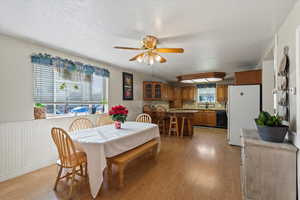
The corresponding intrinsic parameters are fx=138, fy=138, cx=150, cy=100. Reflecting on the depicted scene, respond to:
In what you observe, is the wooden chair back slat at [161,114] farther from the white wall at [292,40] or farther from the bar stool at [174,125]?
the white wall at [292,40]

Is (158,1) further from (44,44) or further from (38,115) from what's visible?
(38,115)

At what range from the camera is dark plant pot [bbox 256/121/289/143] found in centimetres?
154

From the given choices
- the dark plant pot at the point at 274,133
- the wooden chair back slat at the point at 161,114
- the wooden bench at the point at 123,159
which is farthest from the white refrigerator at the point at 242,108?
the wooden bench at the point at 123,159

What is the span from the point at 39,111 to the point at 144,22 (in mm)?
2492

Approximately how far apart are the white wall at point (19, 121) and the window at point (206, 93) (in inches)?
260

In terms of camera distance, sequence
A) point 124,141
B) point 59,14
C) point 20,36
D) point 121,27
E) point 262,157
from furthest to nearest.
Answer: point 20,36, point 124,141, point 121,27, point 59,14, point 262,157

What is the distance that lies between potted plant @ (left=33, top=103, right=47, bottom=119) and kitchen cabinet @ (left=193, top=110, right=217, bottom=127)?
6173 mm

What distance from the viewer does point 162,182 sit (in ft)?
6.95

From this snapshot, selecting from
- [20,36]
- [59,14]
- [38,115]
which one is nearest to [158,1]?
[59,14]

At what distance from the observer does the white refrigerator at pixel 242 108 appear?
3527 millimetres

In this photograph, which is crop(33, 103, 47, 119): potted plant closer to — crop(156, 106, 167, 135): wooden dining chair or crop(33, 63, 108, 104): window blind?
crop(33, 63, 108, 104): window blind

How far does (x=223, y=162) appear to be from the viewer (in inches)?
110

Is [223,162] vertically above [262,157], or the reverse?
[262,157]

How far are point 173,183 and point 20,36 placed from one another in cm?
341
